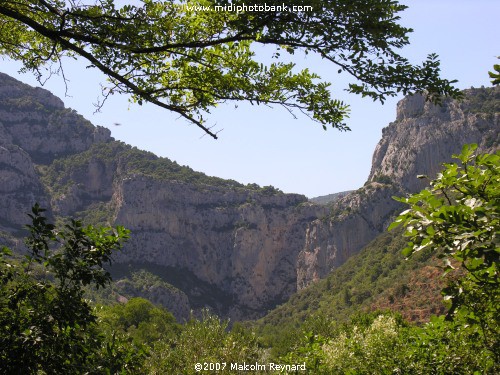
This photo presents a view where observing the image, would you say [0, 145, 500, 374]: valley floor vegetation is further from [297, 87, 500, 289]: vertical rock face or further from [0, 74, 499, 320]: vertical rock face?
[0, 74, 499, 320]: vertical rock face

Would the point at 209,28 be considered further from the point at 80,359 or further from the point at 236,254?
the point at 236,254

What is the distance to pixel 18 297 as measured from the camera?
4.71 meters

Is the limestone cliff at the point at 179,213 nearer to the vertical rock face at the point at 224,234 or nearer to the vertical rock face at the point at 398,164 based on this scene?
the vertical rock face at the point at 224,234

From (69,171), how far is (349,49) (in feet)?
481

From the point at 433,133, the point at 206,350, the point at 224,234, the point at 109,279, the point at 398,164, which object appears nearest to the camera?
the point at 109,279

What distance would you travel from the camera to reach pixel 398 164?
404ft

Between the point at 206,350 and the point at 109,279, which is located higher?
the point at 109,279

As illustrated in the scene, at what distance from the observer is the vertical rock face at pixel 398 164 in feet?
358

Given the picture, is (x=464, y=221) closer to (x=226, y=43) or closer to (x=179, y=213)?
(x=226, y=43)

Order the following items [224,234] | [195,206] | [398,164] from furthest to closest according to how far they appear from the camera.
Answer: [224,234]
[195,206]
[398,164]

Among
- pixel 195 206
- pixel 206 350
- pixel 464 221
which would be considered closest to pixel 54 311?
pixel 464 221

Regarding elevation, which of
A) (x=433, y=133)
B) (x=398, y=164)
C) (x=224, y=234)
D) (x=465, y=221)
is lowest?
(x=224, y=234)

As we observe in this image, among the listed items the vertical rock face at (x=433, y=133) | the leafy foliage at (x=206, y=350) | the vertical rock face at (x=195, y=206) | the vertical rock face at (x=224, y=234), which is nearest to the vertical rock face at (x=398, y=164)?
the vertical rock face at (x=433, y=133)

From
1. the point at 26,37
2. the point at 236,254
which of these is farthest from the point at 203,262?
the point at 26,37
